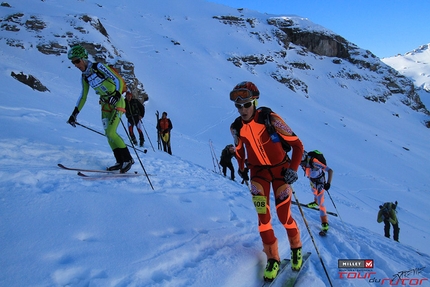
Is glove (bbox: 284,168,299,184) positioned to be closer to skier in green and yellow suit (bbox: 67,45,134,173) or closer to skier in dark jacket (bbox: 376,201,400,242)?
skier in green and yellow suit (bbox: 67,45,134,173)

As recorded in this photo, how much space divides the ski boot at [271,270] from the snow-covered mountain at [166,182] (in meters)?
0.15

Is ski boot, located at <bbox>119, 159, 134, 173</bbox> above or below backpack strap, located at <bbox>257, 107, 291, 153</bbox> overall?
below

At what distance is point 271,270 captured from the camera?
306 cm

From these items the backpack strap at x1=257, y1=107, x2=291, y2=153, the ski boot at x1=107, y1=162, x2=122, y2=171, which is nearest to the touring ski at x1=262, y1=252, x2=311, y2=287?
the backpack strap at x1=257, y1=107, x2=291, y2=153

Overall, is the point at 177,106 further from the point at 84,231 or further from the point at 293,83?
the point at 293,83

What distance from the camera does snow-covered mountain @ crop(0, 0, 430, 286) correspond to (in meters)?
2.89

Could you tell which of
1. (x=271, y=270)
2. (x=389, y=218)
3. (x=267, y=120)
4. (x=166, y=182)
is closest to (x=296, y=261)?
(x=271, y=270)

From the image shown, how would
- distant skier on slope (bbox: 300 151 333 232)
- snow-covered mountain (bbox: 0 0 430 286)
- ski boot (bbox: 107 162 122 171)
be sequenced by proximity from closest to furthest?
snow-covered mountain (bbox: 0 0 430 286), ski boot (bbox: 107 162 122 171), distant skier on slope (bbox: 300 151 333 232)

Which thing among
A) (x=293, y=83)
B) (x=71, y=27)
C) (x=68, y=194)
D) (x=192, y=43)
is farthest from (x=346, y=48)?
(x=68, y=194)

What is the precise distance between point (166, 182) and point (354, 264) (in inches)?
155

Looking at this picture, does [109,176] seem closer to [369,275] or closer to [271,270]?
[271,270]

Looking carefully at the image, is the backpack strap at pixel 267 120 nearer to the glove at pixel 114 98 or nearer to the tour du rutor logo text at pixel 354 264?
the tour du rutor logo text at pixel 354 264

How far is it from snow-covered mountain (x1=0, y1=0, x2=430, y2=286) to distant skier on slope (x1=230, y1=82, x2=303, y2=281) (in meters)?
0.41

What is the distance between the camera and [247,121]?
3518 mm
